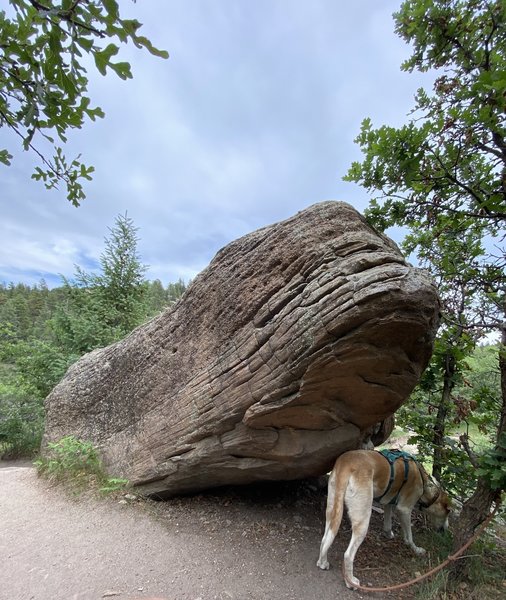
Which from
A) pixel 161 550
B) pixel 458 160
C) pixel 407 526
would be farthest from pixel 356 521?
pixel 458 160

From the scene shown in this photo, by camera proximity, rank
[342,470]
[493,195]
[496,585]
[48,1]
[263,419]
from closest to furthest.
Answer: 1. [48,1]
2. [493,195]
3. [496,585]
4. [342,470]
5. [263,419]

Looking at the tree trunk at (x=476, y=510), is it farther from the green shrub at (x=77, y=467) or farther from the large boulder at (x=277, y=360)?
the green shrub at (x=77, y=467)

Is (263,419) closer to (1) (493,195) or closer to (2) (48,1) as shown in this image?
(1) (493,195)

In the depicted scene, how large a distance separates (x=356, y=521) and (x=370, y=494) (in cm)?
38

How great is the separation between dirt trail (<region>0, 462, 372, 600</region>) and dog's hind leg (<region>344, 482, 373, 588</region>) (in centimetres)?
20

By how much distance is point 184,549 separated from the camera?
4.89m

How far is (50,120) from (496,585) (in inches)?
268

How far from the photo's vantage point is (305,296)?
4.79 m

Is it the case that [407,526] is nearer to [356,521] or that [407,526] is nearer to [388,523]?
[388,523]

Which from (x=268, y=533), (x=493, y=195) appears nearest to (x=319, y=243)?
(x=493, y=195)

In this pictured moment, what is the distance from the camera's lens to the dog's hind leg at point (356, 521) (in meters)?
4.22

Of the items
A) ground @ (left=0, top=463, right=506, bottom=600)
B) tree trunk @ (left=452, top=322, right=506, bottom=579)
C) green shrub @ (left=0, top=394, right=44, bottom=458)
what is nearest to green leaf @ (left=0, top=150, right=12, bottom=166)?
ground @ (left=0, top=463, right=506, bottom=600)

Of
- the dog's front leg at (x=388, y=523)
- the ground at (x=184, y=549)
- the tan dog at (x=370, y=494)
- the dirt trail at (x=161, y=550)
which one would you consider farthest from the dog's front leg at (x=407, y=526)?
the dirt trail at (x=161, y=550)

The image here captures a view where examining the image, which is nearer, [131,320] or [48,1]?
[48,1]
